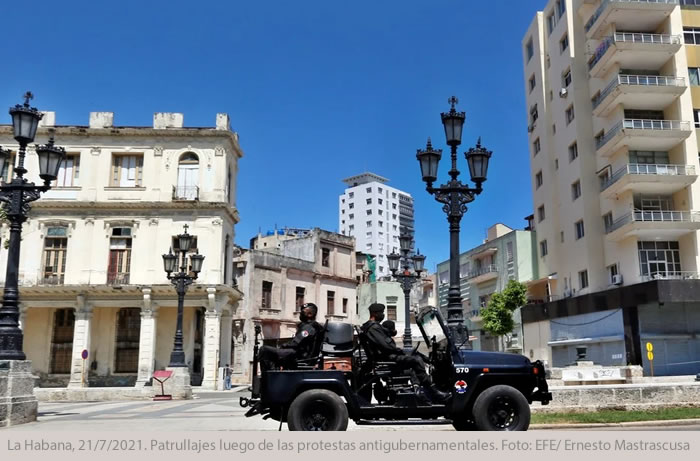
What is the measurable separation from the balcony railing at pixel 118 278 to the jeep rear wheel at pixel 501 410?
27094mm

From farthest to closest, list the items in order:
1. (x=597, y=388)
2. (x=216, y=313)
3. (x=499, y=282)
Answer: (x=499, y=282), (x=216, y=313), (x=597, y=388)

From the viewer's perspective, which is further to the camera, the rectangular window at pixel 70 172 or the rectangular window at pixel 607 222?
the rectangular window at pixel 607 222

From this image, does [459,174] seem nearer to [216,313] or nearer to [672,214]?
[216,313]

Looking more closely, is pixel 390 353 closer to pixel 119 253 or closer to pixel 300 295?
pixel 119 253

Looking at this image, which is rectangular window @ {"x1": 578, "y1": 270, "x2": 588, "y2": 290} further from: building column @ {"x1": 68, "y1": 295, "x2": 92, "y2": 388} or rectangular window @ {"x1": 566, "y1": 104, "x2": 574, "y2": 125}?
building column @ {"x1": 68, "y1": 295, "x2": 92, "y2": 388}

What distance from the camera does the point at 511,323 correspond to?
1719 inches

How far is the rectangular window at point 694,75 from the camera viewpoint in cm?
3341

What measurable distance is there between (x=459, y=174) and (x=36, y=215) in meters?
26.3

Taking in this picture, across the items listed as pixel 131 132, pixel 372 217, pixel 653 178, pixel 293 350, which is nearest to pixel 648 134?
pixel 653 178

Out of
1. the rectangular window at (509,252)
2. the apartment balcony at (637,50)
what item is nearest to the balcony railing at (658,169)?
the apartment balcony at (637,50)

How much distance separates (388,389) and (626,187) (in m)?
28.3

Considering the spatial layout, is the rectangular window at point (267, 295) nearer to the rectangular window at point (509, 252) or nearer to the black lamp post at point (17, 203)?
the rectangular window at point (509, 252)

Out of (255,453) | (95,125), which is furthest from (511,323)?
(255,453)

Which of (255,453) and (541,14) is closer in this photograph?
(255,453)
